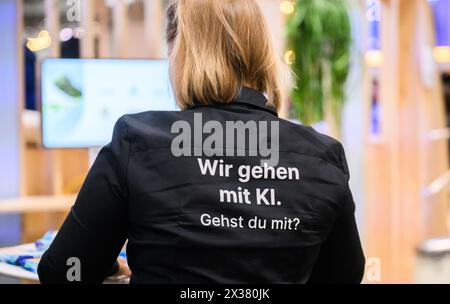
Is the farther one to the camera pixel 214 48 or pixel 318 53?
pixel 318 53

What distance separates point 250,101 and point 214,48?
12 cm

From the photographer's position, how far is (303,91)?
265 cm

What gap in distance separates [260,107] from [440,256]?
2591 millimetres

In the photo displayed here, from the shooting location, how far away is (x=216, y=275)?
101 cm

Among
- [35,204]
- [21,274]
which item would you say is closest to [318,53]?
[35,204]

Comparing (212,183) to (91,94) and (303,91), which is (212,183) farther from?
(303,91)

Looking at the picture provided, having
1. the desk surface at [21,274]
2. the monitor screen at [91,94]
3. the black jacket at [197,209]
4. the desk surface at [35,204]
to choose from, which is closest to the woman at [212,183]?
the black jacket at [197,209]

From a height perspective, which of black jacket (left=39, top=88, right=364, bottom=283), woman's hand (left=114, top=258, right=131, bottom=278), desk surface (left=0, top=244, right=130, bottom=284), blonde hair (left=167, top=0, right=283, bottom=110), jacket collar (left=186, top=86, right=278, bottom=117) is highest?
blonde hair (left=167, top=0, right=283, bottom=110)

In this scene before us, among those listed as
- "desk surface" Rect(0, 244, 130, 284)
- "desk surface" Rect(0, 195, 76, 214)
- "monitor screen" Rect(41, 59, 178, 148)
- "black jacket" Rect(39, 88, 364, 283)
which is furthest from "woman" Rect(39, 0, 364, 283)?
"desk surface" Rect(0, 195, 76, 214)

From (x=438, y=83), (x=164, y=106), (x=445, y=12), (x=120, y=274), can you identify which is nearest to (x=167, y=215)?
(x=120, y=274)

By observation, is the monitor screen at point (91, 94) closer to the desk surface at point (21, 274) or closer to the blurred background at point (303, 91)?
the blurred background at point (303, 91)

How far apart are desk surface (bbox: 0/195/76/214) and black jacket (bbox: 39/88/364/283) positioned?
1489mm

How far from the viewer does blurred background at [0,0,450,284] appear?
1.96 metres

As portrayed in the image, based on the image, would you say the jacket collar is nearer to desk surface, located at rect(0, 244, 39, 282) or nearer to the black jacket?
the black jacket
